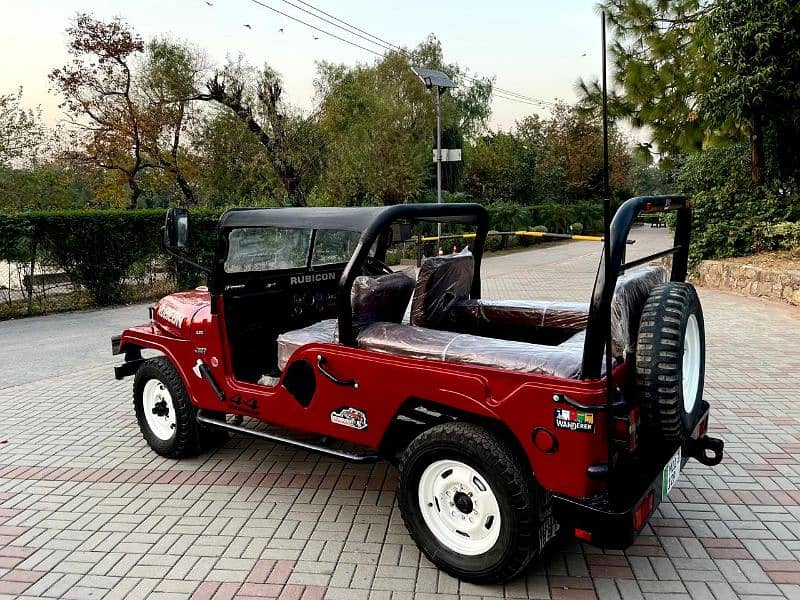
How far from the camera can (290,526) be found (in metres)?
3.61

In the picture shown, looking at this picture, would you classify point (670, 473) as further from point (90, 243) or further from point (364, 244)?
point (90, 243)

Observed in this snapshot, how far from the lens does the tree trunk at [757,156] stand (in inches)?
521

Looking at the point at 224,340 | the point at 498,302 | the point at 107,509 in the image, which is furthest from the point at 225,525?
the point at 498,302

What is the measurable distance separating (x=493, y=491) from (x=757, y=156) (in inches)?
529

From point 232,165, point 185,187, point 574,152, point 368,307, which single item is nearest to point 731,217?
point 368,307

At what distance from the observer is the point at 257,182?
85.1 feet

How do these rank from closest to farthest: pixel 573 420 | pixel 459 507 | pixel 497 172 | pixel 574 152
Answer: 1. pixel 573 420
2. pixel 459 507
3. pixel 497 172
4. pixel 574 152

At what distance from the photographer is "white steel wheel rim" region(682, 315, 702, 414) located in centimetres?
328

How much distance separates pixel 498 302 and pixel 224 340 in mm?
1784


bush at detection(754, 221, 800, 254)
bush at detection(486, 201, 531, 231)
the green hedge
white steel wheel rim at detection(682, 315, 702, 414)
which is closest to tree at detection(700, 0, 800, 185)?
bush at detection(754, 221, 800, 254)

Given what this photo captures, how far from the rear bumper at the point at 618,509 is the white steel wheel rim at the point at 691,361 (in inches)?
18.7

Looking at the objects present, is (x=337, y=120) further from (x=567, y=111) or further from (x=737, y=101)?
(x=737, y=101)

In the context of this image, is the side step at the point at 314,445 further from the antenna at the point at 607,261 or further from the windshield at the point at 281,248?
the antenna at the point at 607,261

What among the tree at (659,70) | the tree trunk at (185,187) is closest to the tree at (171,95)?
the tree trunk at (185,187)
